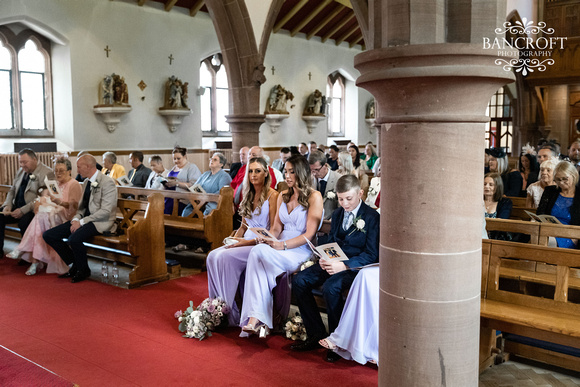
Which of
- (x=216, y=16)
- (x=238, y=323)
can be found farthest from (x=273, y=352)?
(x=216, y=16)

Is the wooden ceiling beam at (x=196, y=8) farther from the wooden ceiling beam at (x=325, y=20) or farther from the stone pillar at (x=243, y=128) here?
the stone pillar at (x=243, y=128)

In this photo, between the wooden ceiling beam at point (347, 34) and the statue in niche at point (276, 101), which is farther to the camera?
the wooden ceiling beam at point (347, 34)

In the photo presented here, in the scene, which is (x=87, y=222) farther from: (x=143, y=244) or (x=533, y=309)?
(x=533, y=309)

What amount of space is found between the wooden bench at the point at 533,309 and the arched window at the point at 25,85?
35.8 feet

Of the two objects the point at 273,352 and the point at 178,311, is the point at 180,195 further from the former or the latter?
the point at 273,352

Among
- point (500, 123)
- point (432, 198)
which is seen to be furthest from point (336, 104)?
point (432, 198)

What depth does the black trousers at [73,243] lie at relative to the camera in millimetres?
6023

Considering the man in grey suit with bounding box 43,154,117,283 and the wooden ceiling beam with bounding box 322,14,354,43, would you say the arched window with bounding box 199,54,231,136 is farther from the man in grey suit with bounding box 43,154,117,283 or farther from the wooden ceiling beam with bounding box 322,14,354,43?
the man in grey suit with bounding box 43,154,117,283

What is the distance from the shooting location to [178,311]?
4.66m

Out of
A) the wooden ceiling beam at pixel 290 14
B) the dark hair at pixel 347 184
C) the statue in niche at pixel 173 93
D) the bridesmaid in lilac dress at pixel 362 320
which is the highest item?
the wooden ceiling beam at pixel 290 14

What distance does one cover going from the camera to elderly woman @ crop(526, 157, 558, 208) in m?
5.52

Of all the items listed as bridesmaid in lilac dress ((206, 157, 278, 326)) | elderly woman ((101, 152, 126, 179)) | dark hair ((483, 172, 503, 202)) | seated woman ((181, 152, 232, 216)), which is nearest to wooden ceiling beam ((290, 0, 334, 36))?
elderly woman ((101, 152, 126, 179))

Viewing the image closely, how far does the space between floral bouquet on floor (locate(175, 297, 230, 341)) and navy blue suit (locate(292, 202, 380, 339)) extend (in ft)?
2.41

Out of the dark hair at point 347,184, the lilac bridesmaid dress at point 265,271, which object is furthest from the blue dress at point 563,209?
the lilac bridesmaid dress at point 265,271
